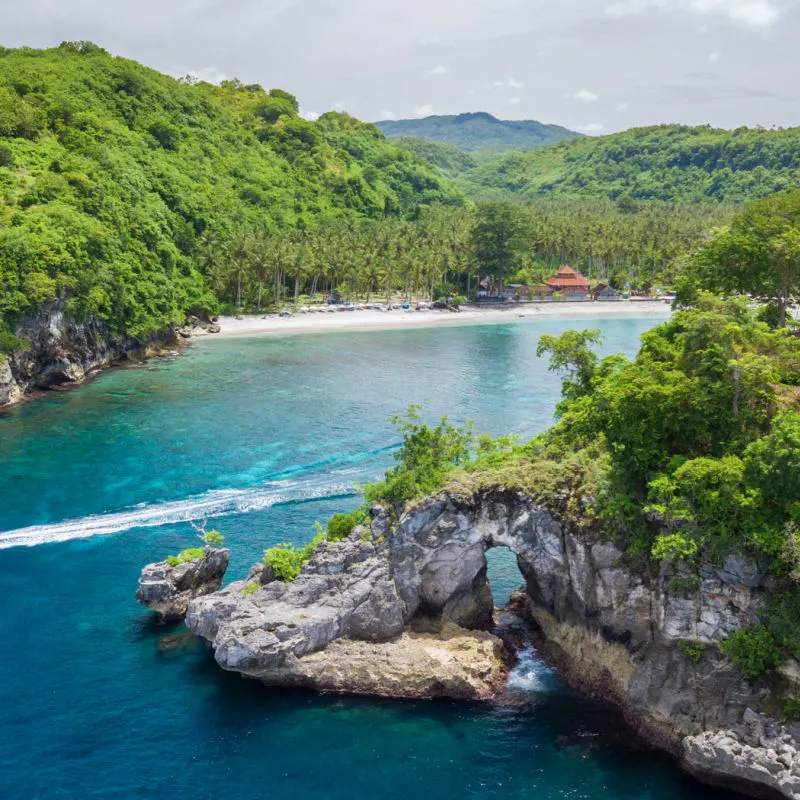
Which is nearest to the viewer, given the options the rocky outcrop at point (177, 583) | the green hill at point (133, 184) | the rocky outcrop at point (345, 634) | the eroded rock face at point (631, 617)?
the eroded rock face at point (631, 617)

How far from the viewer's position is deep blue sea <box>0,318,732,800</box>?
26.6 metres

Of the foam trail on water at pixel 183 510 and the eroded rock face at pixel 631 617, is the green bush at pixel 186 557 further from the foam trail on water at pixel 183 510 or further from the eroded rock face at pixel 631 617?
the foam trail on water at pixel 183 510

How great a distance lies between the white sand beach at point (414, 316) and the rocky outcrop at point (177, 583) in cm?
7499

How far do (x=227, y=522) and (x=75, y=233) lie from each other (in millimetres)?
49941

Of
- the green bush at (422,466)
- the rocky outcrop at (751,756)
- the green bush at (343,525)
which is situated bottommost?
the rocky outcrop at (751,756)

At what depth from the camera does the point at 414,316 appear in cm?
12594

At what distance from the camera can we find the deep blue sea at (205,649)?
26.6 meters

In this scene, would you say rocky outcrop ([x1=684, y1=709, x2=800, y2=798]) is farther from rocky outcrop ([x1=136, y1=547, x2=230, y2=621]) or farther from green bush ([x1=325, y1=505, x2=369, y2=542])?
rocky outcrop ([x1=136, y1=547, x2=230, y2=621])

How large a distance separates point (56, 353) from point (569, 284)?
99.2 meters

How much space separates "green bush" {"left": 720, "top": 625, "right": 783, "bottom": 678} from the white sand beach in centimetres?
8985

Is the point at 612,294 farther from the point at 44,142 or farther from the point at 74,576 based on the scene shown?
the point at 74,576

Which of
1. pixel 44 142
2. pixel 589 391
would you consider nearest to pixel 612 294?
pixel 44 142

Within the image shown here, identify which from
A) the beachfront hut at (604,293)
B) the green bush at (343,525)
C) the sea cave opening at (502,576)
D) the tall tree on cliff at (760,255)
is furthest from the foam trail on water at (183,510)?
the beachfront hut at (604,293)

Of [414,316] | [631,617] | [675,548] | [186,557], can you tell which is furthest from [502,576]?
[414,316]
